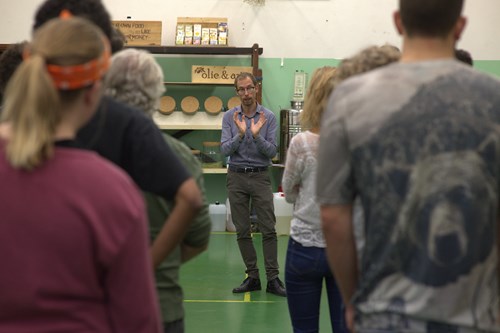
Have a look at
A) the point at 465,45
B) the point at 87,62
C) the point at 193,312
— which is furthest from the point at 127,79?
the point at 465,45

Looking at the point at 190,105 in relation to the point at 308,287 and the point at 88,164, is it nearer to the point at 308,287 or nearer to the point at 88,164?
the point at 308,287

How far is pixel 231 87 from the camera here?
9375 mm

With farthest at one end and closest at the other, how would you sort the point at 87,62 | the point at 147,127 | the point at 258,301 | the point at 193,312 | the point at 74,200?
1. the point at 258,301
2. the point at 193,312
3. the point at 147,127
4. the point at 87,62
5. the point at 74,200

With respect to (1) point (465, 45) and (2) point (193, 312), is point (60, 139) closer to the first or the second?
(2) point (193, 312)

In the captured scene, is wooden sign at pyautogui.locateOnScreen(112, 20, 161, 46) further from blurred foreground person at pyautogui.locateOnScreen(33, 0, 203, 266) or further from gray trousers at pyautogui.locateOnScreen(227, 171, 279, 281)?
blurred foreground person at pyautogui.locateOnScreen(33, 0, 203, 266)

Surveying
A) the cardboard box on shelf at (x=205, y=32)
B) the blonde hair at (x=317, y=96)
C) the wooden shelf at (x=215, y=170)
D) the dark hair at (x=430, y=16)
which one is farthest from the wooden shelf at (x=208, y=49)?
the dark hair at (x=430, y=16)

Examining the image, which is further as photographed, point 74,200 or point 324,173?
point 324,173

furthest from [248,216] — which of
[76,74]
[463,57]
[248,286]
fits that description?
[76,74]

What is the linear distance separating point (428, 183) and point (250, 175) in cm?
441

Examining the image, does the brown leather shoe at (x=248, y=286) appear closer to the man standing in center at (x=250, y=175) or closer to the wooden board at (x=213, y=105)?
the man standing in center at (x=250, y=175)

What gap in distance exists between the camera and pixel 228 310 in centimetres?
524

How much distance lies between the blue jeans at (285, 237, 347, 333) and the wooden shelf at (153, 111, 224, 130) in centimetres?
612

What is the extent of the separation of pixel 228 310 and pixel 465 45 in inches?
232

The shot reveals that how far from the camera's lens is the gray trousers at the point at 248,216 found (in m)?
5.80
